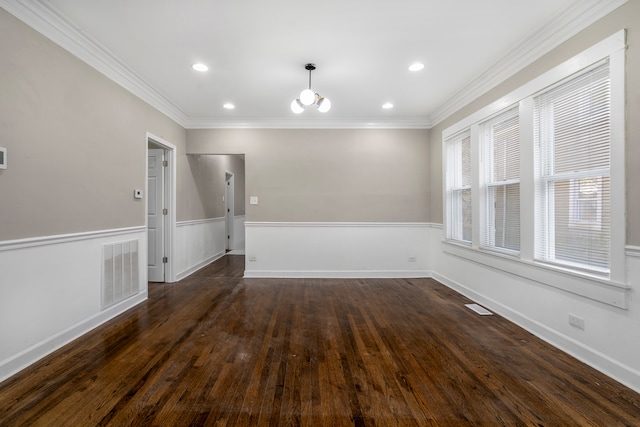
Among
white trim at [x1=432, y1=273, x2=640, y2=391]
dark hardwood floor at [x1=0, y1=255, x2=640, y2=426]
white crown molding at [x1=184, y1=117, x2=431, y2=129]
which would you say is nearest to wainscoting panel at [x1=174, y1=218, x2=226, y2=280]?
dark hardwood floor at [x1=0, y1=255, x2=640, y2=426]

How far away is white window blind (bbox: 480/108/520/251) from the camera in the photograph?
2.95 m

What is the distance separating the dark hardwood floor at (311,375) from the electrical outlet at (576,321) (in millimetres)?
258

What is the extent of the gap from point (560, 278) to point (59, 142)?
4.37 metres

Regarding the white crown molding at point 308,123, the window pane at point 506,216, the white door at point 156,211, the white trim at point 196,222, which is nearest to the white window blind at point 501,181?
the window pane at point 506,216

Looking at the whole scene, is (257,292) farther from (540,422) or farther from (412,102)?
(412,102)

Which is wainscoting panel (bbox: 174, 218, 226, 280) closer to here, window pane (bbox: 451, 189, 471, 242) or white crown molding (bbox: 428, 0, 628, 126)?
window pane (bbox: 451, 189, 471, 242)

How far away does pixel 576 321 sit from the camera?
2223mm

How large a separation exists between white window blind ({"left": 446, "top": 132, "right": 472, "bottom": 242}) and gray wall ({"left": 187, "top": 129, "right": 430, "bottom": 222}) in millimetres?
774

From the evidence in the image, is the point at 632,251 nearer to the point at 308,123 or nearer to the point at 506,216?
the point at 506,216

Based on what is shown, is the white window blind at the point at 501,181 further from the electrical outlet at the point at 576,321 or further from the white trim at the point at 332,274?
the white trim at the point at 332,274

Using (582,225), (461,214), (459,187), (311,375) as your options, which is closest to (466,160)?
(459,187)

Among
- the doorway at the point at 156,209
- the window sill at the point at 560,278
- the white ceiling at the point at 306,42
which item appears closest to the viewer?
the window sill at the point at 560,278

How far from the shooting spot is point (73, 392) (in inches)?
69.6

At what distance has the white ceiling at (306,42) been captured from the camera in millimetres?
2172
